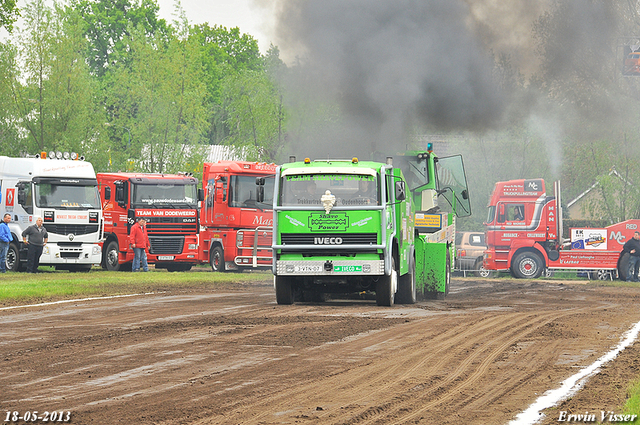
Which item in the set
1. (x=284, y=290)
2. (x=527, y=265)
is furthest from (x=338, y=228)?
(x=527, y=265)

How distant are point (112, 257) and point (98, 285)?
928cm

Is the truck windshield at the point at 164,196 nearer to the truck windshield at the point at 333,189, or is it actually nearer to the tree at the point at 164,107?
the tree at the point at 164,107

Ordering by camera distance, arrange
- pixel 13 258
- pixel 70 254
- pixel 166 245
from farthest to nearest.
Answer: pixel 166 245 → pixel 70 254 → pixel 13 258

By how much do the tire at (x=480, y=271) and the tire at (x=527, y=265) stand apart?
1.53 meters

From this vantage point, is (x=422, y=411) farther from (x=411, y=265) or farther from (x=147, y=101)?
(x=147, y=101)

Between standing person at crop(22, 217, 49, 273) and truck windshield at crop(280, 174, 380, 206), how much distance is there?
12958mm

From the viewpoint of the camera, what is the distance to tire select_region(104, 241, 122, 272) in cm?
3061

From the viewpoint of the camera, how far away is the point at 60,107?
38281 mm

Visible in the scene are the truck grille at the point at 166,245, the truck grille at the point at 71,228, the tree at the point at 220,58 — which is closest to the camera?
the truck grille at the point at 71,228

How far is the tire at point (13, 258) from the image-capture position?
2758 centimetres

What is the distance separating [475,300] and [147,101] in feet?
77.4

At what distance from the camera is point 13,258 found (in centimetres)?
2773

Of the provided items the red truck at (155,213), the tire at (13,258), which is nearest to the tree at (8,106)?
the red truck at (155,213)

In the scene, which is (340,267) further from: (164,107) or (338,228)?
(164,107)
